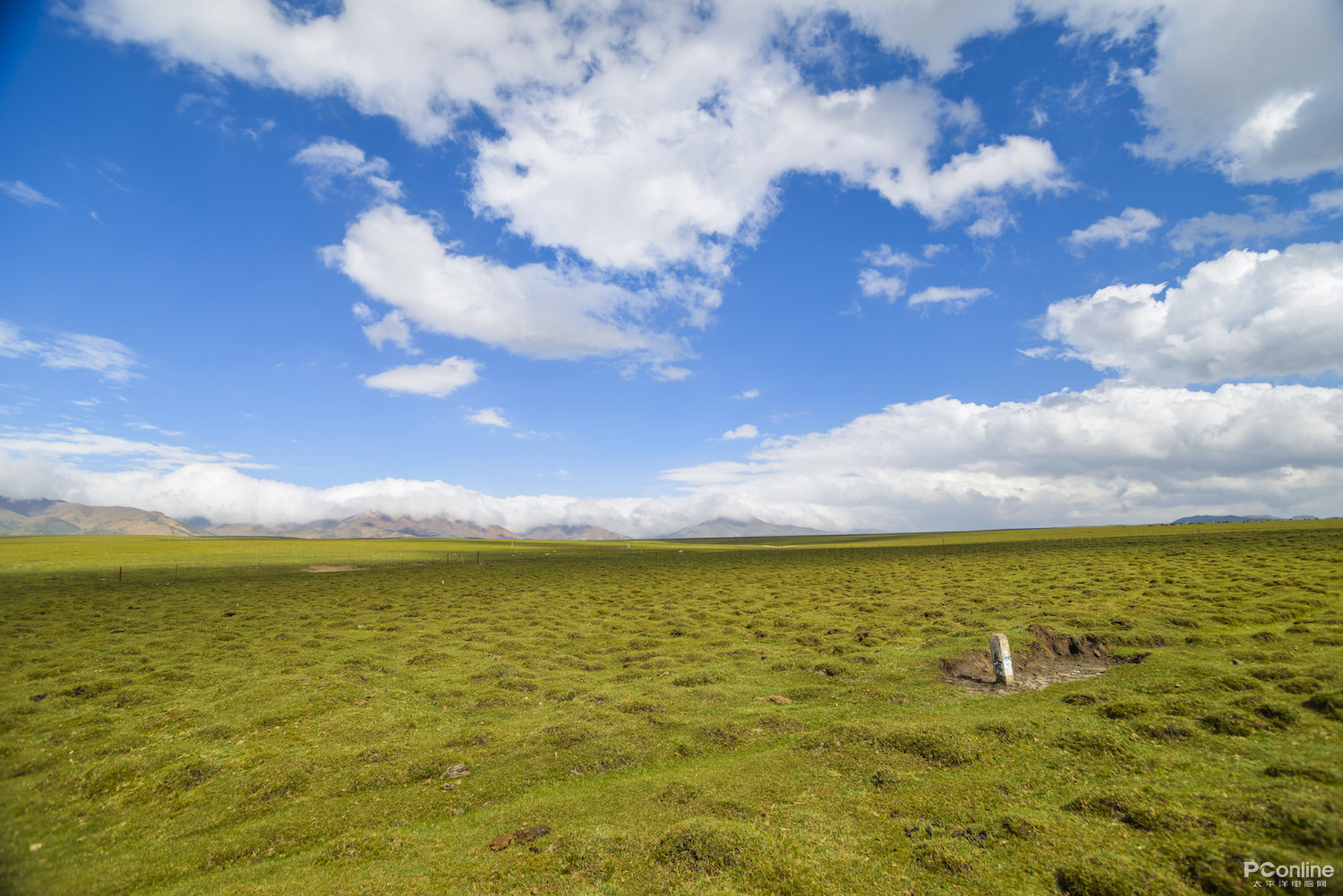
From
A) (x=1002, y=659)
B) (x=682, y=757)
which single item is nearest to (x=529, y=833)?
(x=682, y=757)

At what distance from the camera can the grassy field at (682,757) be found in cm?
826

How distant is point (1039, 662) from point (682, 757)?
1378 centimetres

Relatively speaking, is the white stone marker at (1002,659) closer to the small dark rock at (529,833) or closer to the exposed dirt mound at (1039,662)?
the exposed dirt mound at (1039,662)

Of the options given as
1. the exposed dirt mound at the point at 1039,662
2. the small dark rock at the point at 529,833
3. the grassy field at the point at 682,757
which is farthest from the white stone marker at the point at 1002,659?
the small dark rock at the point at 529,833

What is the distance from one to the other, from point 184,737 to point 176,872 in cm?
740

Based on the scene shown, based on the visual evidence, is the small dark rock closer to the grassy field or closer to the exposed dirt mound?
the grassy field

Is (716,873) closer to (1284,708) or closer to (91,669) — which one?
(1284,708)

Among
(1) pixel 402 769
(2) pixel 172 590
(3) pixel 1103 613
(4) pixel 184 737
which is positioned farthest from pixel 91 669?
(3) pixel 1103 613

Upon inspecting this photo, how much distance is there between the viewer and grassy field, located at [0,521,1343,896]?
826 centimetres

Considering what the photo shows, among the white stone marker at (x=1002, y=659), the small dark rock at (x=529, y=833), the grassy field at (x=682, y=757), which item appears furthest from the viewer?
the white stone marker at (x=1002, y=659)

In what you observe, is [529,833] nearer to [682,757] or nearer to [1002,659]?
[682,757]

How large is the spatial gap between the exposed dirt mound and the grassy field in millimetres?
600

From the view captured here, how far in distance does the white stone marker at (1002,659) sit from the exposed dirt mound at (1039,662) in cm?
24

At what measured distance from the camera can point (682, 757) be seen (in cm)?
1312
